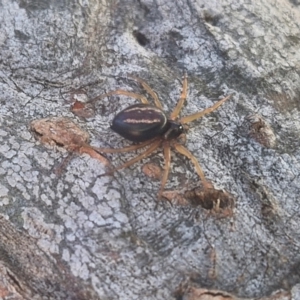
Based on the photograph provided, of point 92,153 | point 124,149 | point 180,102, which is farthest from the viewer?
point 180,102

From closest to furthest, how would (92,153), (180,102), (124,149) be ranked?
(92,153), (124,149), (180,102)

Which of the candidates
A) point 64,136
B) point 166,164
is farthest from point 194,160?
point 64,136

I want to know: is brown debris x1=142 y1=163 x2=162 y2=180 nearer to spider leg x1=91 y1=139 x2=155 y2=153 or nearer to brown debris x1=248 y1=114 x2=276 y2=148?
spider leg x1=91 y1=139 x2=155 y2=153

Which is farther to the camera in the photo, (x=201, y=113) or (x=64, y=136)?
(x=201, y=113)

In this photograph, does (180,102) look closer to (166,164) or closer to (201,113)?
(201,113)

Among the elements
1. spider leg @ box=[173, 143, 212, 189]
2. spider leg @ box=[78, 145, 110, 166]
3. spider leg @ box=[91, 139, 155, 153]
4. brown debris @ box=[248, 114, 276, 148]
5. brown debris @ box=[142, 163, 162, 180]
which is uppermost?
brown debris @ box=[248, 114, 276, 148]

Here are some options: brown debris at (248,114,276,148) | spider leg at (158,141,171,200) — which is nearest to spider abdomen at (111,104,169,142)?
spider leg at (158,141,171,200)

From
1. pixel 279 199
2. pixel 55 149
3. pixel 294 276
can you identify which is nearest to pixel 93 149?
pixel 55 149

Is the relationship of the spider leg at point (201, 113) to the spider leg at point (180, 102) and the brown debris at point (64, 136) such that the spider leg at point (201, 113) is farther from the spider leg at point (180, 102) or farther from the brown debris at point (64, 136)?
the brown debris at point (64, 136)
